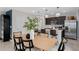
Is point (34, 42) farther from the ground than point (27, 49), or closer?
farther from the ground

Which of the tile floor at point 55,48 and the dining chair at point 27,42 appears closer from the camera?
the tile floor at point 55,48

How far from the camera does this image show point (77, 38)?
1.87 metres

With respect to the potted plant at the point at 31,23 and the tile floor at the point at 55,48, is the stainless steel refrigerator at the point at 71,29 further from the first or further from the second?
the potted plant at the point at 31,23

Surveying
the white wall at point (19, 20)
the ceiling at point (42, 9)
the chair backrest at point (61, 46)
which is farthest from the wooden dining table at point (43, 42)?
the ceiling at point (42, 9)

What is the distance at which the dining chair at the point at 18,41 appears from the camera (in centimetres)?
192

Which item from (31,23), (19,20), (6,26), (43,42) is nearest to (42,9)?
(31,23)

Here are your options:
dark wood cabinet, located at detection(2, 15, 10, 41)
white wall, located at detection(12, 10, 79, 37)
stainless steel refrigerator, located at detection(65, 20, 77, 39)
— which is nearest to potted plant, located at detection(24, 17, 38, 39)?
white wall, located at detection(12, 10, 79, 37)

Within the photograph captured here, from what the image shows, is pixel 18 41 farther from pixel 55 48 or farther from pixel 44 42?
pixel 55 48

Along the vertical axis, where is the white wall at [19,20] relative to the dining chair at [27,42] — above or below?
above

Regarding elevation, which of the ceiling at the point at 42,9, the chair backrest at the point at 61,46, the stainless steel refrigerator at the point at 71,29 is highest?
the ceiling at the point at 42,9
